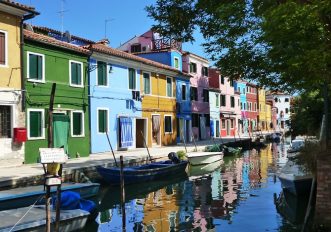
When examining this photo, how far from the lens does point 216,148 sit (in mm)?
31250

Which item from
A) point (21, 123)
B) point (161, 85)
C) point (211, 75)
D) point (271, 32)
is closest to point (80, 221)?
point (271, 32)

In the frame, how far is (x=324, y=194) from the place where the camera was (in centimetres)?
907

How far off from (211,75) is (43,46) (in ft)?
97.9

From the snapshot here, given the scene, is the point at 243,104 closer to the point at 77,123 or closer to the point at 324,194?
the point at 77,123

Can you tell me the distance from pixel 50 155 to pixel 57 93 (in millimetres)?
15186

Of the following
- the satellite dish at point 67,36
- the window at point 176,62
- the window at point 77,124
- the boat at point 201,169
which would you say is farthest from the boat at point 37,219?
the window at point 176,62

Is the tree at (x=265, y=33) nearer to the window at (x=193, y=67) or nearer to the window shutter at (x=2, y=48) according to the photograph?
the window shutter at (x=2, y=48)

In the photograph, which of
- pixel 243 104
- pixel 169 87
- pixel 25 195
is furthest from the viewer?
pixel 243 104

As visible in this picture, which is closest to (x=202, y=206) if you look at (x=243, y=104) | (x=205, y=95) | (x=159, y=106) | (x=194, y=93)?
(x=159, y=106)

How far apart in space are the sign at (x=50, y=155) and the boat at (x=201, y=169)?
1472 cm

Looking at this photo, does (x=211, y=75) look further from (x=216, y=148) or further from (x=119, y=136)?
(x=119, y=136)

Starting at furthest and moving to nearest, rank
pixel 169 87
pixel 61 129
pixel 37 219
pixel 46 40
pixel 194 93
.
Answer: pixel 194 93
pixel 169 87
pixel 61 129
pixel 46 40
pixel 37 219

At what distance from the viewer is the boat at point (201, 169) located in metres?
23.1

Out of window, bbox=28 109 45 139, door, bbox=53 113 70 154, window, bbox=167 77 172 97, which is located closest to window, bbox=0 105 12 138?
window, bbox=28 109 45 139
